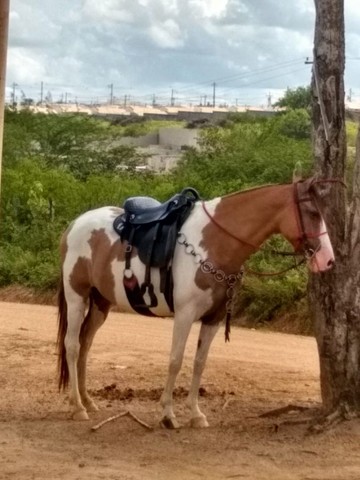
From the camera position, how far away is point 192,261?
800 cm

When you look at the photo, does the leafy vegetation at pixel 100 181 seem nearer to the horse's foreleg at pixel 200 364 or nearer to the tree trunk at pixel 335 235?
the horse's foreleg at pixel 200 364

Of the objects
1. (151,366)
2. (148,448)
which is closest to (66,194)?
(151,366)

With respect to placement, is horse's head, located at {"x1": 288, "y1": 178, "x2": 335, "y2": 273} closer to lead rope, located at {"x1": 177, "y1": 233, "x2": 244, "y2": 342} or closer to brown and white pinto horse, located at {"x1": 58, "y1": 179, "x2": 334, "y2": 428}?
brown and white pinto horse, located at {"x1": 58, "y1": 179, "x2": 334, "y2": 428}

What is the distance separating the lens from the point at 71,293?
9000 millimetres

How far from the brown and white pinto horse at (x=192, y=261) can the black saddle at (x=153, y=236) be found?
0.21 ft

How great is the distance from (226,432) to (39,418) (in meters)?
1.74

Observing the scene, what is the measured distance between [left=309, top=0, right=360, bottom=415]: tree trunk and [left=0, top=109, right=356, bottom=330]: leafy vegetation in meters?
6.77

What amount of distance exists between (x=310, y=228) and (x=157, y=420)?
2.24 metres

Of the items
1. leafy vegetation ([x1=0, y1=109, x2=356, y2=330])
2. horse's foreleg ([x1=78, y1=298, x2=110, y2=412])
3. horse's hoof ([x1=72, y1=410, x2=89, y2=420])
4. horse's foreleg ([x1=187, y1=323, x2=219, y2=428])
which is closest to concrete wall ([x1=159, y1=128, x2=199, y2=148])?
Result: leafy vegetation ([x1=0, y1=109, x2=356, y2=330])

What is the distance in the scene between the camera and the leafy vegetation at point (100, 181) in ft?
56.2

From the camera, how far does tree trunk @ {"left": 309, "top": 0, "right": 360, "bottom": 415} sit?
26.2 ft

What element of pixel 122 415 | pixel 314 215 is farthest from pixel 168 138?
pixel 314 215

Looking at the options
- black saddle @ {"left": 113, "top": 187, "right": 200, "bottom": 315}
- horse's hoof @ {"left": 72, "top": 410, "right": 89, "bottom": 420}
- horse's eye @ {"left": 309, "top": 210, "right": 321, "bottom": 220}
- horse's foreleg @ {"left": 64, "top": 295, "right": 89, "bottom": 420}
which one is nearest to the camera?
horse's eye @ {"left": 309, "top": 210, "right": 321, "bottom": 220}

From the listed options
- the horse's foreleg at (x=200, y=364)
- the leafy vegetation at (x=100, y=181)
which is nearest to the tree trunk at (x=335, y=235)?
the horse's foreleg at (x=200, y=364)
